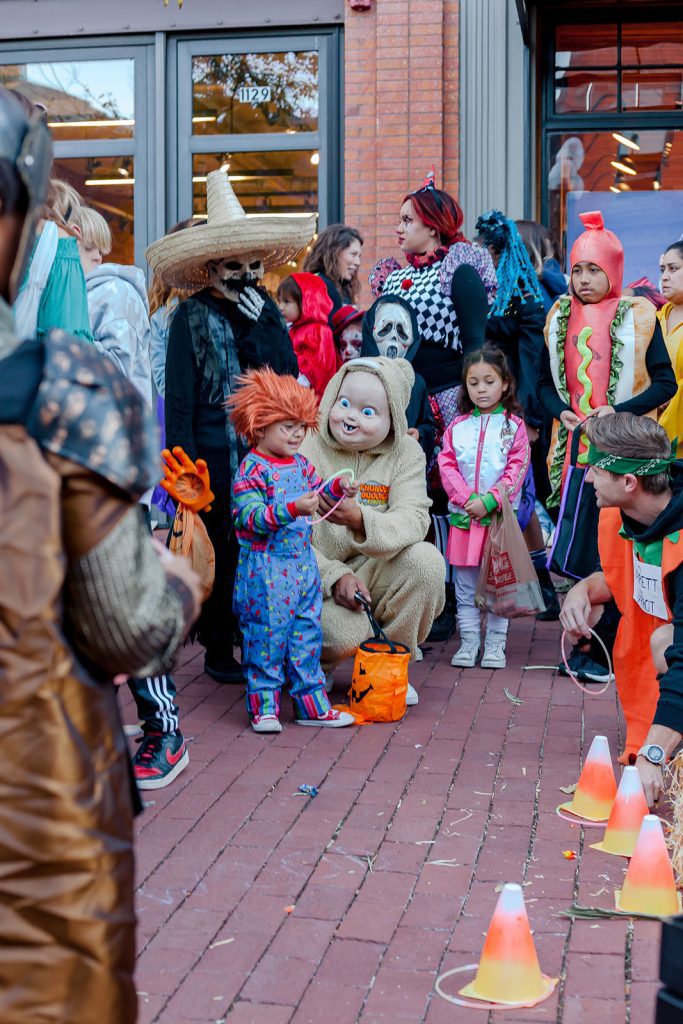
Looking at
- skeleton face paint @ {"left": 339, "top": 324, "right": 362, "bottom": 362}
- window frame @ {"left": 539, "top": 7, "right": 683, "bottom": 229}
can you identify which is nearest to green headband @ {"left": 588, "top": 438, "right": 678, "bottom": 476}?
skeleton face paint @ {"left": 339, "top": 324, "right": 362, "bottom": 362}

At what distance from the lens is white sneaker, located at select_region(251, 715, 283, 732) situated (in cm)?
573

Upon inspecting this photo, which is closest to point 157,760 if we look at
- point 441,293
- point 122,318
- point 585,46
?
point 122,318

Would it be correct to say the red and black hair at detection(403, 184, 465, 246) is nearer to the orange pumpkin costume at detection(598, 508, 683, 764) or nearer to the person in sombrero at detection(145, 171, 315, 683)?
the person in sombrero at detection(145, 171, 315, 683)

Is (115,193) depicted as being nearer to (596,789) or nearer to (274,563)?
(274,563)

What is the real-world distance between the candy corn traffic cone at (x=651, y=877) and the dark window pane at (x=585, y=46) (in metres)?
9.17

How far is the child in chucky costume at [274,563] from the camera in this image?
5738 mm

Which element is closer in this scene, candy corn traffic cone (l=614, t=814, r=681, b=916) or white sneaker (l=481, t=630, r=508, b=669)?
candy corn traffic cone (l=614, t=814, r=681, b=916)

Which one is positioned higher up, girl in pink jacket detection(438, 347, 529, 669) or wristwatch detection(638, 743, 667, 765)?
girl in pink jacket detection(438, 347, 529, 669)

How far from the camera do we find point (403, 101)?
36.8ft

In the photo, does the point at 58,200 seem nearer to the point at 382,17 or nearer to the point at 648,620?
the point at 648,620

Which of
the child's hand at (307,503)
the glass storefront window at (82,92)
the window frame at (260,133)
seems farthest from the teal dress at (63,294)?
the glass storefront window at (82,92)

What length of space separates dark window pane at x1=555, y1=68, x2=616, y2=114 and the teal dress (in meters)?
8.38

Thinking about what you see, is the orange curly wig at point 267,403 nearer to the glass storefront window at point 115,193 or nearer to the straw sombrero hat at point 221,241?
the straw sombrero hat at point 221,241

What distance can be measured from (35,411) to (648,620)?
12.4ft
